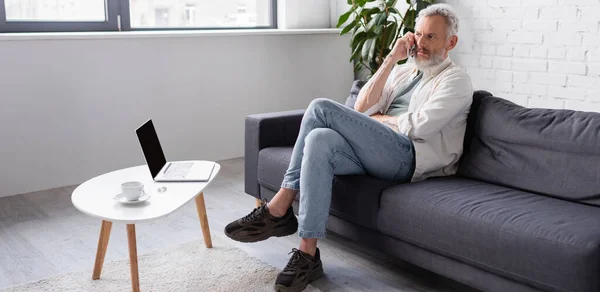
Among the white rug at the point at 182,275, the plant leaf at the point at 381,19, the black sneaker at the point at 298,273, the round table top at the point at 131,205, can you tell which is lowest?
the white rug at the point at 182,275

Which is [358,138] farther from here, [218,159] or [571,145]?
[218,159]

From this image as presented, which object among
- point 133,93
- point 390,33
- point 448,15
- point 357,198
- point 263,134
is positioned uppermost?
point 448,15

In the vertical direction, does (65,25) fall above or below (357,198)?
above

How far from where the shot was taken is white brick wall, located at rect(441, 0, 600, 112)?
370 centimetres

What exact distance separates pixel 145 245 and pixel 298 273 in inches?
32.9

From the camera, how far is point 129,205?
91.8 inches

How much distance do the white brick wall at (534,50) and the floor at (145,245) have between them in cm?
175

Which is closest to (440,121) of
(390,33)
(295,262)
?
(295,262)

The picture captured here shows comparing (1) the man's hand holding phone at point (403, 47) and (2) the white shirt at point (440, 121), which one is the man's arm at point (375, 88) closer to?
(1) the man's hand holding phone at point (403, 47)

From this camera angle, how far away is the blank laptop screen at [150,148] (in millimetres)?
2674

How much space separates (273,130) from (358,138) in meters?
0.72

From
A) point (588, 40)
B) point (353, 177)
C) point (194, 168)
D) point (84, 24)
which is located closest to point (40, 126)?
point (84, 24)

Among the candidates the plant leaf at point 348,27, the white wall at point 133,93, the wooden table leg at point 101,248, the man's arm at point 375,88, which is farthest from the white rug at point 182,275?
the plant leaf at point 348,27

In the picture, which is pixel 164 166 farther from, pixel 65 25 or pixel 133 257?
pixel 65 25
